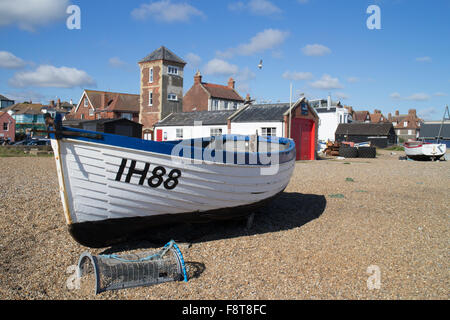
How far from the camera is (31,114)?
68.7 m

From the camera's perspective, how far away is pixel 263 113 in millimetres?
27375

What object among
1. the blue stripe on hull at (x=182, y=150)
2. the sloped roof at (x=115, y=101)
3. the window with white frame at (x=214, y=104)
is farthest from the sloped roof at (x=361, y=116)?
the blue stripe on hull at (x=182, y=150)

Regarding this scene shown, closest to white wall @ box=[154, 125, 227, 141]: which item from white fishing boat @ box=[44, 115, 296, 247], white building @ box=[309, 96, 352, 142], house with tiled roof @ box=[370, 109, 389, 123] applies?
white fishing boat @ box=[44, 115, 296, 247]

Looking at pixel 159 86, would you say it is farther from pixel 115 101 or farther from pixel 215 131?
pixel 215 131

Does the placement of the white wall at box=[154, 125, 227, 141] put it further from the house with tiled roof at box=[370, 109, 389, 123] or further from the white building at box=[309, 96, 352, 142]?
the house with tiled roof at box=[370, 109, 389, 123]

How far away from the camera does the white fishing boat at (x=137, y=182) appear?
5094 mm

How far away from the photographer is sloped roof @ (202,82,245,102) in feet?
172

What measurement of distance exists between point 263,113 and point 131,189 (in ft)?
74.9

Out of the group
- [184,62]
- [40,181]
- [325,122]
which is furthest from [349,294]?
[325,122]

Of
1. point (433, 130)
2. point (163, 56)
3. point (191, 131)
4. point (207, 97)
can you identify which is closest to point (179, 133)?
point (191, 131)

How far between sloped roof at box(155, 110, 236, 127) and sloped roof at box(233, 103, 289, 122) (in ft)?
4.99

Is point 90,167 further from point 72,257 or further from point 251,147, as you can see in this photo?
point 251,147

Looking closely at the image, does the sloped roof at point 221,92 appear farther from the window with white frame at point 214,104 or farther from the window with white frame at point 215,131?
the window with white frame at point 215,131

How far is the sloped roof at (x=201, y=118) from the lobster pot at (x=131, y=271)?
79.3ft
